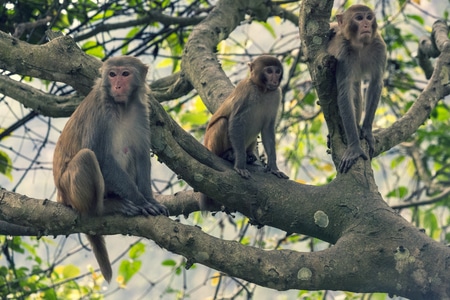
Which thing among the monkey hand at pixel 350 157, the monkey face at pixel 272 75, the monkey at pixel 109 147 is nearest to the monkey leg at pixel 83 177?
the monkey at pixel 109 147

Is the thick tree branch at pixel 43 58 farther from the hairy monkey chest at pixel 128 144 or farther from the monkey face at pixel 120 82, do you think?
the hairy monkey chest at pixel 128 144

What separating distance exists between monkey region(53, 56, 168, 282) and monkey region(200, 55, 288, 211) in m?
0.90

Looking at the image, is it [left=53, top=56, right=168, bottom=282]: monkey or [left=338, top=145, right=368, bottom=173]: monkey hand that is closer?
[left=338, top=145, right=368, bottom=173]: monkey hand

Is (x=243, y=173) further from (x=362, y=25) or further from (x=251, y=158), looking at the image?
(x=362, y=25)

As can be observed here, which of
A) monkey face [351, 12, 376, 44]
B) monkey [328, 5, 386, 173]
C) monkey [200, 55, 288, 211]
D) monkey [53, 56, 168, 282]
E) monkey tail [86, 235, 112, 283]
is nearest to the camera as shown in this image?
monkey [53, 56, 168, 282]

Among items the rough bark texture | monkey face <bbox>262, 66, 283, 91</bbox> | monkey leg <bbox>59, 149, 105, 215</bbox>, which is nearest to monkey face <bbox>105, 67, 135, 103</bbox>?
the rough bark texture

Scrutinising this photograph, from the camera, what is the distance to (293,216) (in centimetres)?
455

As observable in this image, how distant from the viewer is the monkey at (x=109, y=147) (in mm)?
5094

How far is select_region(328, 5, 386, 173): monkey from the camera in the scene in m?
6.12

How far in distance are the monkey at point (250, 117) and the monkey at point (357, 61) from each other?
0.65 metres

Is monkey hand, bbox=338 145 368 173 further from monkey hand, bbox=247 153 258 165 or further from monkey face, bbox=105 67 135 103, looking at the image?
monkey face, bbox=105 67 135 103

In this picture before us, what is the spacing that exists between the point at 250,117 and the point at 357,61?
1.17 meters

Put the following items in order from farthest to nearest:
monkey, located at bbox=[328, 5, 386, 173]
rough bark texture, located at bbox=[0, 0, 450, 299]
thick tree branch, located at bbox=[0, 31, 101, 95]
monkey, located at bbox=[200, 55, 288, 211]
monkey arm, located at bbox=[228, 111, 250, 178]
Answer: monkey, located at bbox=[200, 55, 288, 211]
monkey arm, located at bbox=[228, 111, 250, 178]
monkey, located at bbox=[328, 5, 386, 173]
thick tree branch, located at bbox=[0, 31, 101, 95]
rough bark texture, located at bbox=[0, 0, 450, 299]

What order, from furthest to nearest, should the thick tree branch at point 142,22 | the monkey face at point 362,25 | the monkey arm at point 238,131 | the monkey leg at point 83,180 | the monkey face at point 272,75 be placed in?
the thick tree branch at point 142,22 < the monkey face at point 272,75 < the monkey face at point 362,25 < the monkey arm at point 238,131 < the monkey leg at point 83,180
